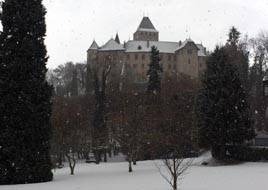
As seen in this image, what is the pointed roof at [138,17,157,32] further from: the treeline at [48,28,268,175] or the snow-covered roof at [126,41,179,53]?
the treeline at [48,28,268,175]

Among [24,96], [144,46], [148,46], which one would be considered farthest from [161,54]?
[24,96]

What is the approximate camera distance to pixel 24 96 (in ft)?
88.4

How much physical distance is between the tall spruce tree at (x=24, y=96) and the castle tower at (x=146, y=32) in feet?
394

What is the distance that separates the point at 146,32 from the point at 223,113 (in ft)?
372

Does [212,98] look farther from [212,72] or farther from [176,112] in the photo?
[176,112]

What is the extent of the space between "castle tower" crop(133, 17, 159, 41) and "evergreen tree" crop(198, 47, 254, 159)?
356 feet

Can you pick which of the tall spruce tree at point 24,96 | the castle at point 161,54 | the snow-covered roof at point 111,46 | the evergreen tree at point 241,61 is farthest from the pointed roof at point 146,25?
the tall spruce tree at point 24,96

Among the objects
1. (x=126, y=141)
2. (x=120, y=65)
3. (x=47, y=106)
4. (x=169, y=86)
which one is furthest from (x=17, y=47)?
(x=120, y=65)

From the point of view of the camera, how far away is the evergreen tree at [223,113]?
37.9 meters

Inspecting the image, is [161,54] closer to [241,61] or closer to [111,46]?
[111,46]

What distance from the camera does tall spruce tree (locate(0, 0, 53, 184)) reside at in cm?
2642

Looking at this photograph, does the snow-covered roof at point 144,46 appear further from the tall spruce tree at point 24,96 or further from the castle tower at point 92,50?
the tall spruce tree at point 24,96

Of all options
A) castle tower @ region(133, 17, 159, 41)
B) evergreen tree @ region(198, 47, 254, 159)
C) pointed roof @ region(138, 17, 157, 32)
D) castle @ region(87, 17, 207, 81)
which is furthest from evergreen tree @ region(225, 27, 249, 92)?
pointed roof @ region(138, 17, 157, 32)

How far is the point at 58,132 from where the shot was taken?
40.2 m
